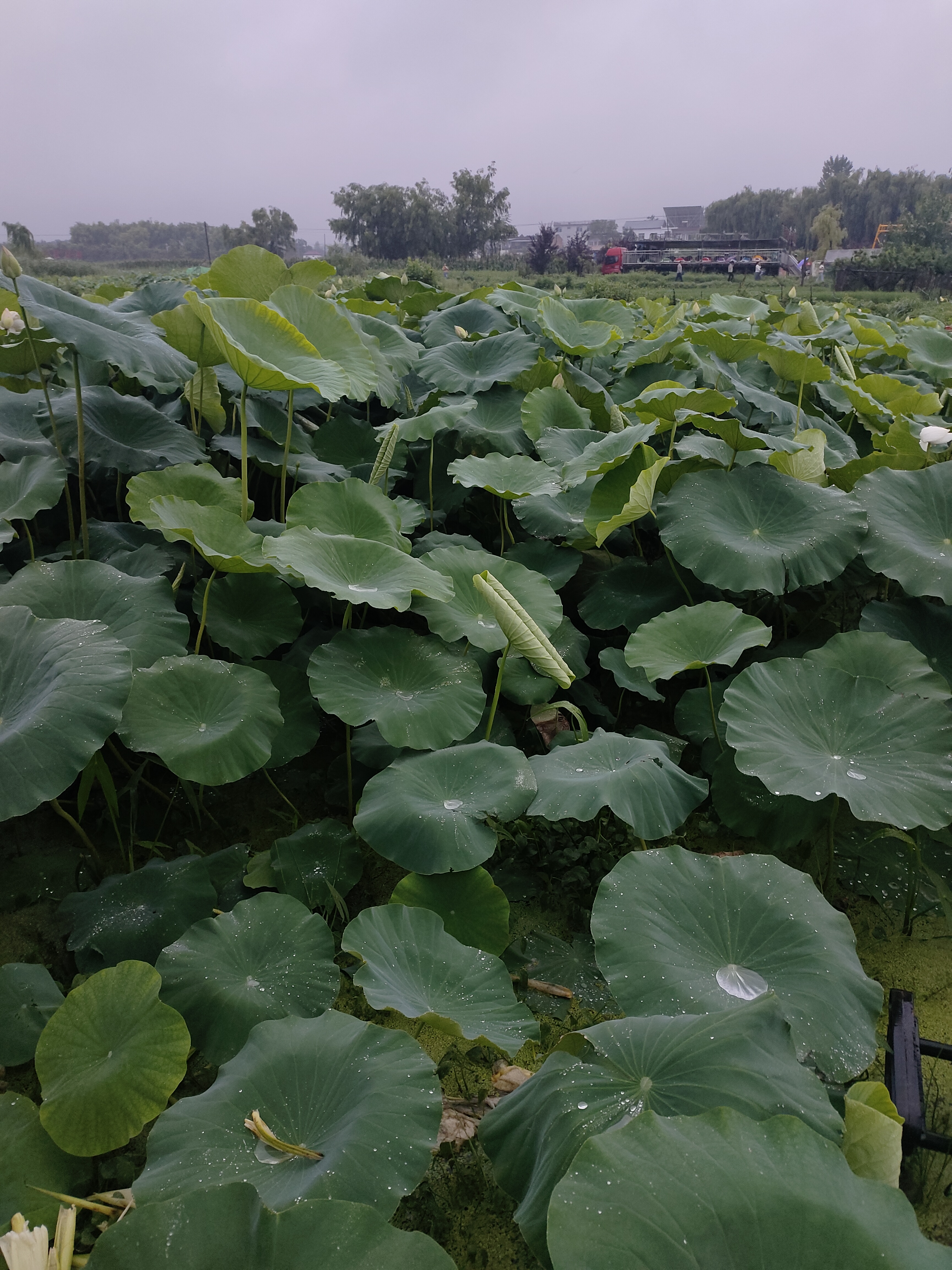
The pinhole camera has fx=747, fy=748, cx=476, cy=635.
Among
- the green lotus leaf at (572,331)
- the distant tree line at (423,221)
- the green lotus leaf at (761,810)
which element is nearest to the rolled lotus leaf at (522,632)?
the green lotus leaf at (761,810)

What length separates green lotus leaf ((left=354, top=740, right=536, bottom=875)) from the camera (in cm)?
148

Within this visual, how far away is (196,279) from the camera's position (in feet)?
9.45

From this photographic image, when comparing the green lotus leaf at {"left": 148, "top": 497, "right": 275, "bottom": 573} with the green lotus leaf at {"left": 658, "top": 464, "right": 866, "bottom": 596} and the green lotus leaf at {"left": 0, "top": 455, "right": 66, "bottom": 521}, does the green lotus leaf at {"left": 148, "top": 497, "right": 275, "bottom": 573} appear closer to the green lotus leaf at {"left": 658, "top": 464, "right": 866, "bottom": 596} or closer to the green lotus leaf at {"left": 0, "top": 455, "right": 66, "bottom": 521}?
the green lotus leaf at {"left": 0, "top": 455, "right": 66, "bottom": 521}

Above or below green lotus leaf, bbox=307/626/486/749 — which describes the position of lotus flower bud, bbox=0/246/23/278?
above

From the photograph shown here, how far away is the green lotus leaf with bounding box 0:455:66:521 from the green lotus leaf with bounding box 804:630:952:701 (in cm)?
204

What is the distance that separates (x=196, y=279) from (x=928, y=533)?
106 inches

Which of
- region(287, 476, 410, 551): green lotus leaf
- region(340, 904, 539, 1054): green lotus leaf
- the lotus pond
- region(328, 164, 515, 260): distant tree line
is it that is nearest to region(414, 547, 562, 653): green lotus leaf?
the lotus pond

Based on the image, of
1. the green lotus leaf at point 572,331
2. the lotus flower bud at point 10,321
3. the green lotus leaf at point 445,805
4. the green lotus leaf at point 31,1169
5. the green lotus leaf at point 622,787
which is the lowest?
the green lotus leaf at point 31,1169

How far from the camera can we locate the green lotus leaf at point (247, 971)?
4.26ft

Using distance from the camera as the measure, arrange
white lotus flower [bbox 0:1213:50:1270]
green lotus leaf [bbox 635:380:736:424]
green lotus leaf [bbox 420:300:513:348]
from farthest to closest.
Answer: green lotus leaf [bbox 420:300:513:348] → green lotus leaf [bbox 635:380:736:424] → white lotus flower [bbox 0:1213:50:1270]

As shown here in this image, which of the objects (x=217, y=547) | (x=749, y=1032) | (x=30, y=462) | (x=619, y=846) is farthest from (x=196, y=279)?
(x=749, y=1032)

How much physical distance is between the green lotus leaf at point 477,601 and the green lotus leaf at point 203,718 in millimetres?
485

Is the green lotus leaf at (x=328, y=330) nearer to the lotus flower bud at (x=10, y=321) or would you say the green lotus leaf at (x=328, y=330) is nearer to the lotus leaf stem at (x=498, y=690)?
the lotus flower bud at (x=10, y=321)

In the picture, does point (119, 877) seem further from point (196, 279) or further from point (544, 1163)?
point (196, 279)
